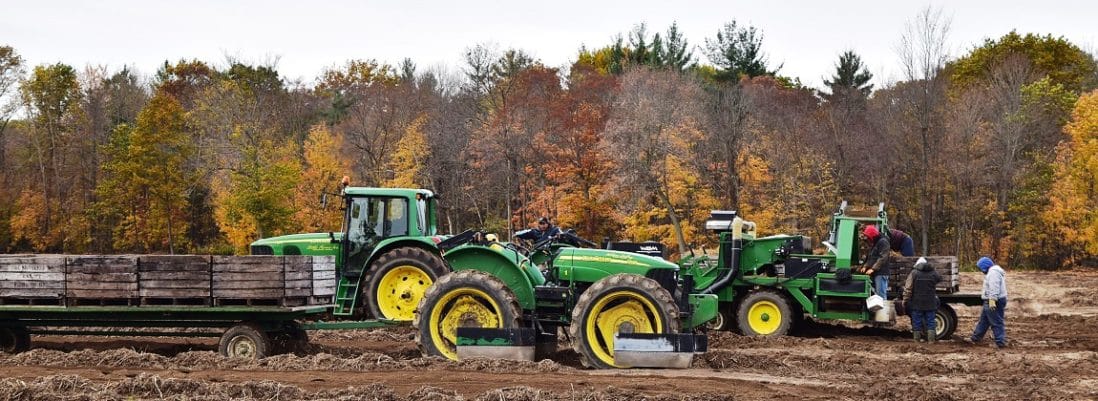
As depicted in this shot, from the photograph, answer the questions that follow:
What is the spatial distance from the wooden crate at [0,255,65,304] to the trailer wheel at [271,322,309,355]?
100 inches

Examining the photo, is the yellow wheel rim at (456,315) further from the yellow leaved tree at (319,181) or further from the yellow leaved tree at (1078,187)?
the yellow leaved tree at (319,181)

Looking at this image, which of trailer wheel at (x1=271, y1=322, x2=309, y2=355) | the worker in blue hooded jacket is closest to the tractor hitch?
trailer wheel at (x1=271, y1=322, x2=309, y2=355)

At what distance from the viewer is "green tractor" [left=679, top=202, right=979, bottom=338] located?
15.9 meters

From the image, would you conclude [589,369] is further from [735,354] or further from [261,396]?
[261,396]

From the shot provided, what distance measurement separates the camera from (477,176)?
4878cm

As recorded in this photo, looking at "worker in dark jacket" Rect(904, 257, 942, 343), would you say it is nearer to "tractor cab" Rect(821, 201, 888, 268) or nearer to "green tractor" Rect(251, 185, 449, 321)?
"tractor cab" Rect(821, 201, 888, 268)

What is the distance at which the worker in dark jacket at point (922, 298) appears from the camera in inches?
611

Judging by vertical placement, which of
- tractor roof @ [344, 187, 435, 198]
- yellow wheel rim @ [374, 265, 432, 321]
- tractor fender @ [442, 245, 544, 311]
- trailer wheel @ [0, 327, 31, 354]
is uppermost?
tractor roof @ [344, 187, 435, 198]

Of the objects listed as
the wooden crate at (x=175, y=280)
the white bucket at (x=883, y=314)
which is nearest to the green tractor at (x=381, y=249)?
the wooden crate at (x=175, y=280)

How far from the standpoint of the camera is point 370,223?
1519 centimetres

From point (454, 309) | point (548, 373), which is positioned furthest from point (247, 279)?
point (548, 373)

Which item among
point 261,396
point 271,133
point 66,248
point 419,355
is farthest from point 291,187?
point 261,396

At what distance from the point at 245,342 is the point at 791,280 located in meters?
8.31

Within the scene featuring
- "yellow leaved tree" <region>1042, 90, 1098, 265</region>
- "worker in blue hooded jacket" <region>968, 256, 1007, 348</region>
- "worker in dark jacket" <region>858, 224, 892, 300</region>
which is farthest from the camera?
"yellow leaved tree" <region>1042, 90, 1098, 265</region>
